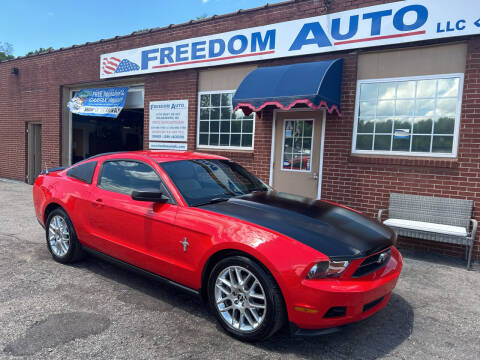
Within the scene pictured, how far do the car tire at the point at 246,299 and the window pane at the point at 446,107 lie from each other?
4.92 meters

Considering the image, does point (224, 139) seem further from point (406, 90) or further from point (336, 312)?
point (336, 312)

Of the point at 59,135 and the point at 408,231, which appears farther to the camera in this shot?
the point at 59,135

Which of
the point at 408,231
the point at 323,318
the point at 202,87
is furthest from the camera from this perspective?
the point at 202,87

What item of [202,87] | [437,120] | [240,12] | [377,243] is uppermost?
[240,12]

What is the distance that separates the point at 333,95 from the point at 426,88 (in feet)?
5.16

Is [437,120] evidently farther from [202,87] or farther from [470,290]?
[202,87]

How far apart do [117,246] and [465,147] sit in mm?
5516

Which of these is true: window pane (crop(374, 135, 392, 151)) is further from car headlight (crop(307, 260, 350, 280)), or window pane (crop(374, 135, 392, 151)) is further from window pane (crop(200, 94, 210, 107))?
car headlight (crop(307, 260, 350, 280))

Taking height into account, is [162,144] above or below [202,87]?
below

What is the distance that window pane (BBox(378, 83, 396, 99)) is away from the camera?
634 cm

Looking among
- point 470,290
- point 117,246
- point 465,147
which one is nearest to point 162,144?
point 117,246

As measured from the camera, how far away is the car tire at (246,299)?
8.78 feet

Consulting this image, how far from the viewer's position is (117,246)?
12.5ft

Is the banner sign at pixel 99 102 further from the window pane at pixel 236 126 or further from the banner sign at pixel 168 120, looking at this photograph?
the window pane at pixel 236 126
